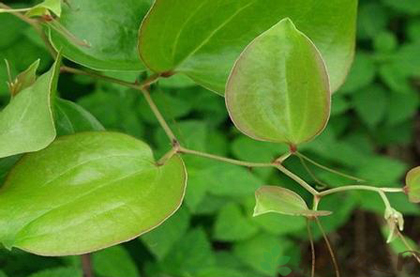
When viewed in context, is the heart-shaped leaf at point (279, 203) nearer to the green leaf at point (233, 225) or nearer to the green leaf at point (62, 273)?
the green leaf at point (62, 273)

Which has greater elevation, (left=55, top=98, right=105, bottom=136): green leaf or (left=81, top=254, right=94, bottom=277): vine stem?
(left=55, top=98, right=105, bottom=136): green leaf

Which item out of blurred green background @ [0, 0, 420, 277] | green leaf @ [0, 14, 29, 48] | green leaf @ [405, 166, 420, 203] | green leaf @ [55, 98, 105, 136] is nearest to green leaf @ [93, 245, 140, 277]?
blurred green background @ [0, 0, 420, 277]

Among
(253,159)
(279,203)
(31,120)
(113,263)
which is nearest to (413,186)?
(279,203)

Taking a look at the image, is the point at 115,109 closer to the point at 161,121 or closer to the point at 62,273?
the point at 62,273

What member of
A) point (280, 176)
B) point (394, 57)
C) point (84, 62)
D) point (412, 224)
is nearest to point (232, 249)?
point (280, 176)

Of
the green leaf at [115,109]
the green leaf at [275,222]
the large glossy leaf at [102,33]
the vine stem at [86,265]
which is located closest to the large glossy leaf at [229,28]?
the large glossy leaf at [102,33]

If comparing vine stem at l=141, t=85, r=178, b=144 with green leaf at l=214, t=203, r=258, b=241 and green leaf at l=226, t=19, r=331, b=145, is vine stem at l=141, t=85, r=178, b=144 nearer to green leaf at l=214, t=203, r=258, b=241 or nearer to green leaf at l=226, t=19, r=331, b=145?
green leaf at l=226, t=19, r=331, b=145

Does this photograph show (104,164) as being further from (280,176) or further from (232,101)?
(280,176)
